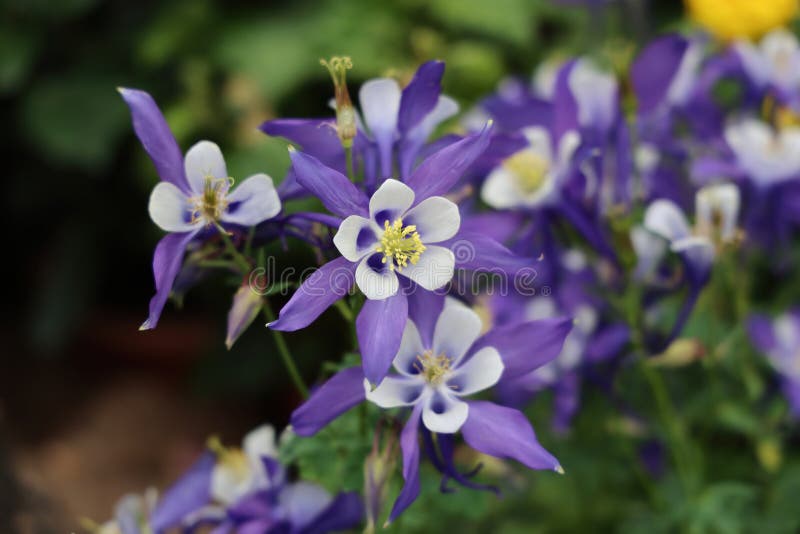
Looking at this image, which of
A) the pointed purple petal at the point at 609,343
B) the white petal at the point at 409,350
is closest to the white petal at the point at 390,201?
the white petal at the point at 409,350

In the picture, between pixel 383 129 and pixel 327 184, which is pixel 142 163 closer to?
pixel 383 129

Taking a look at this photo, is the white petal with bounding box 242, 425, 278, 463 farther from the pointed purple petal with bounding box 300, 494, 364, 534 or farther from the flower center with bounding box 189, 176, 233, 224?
the flower center with bounding box 189, 176, 233, 224

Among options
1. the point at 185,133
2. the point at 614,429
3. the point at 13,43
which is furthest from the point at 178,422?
the point at 614,429

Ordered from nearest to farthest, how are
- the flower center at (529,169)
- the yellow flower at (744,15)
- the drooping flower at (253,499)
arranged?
the drooping flower at (253,499), the flower center at (529,169), the yellow flower at (744,15)

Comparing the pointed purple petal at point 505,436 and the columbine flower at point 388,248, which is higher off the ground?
the columbine flower at point 388,248

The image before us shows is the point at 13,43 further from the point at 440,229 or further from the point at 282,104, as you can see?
the point at 440,229

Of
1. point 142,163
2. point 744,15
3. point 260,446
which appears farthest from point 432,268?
point 142,163

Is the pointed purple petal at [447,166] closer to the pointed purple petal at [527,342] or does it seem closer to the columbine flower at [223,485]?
the pointed purple petal at [527,342]
